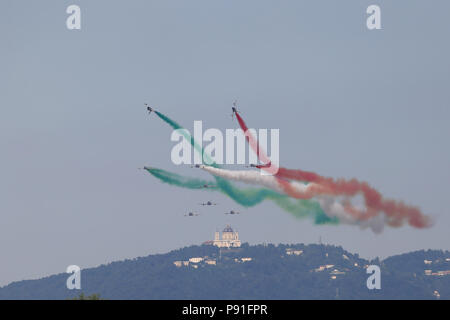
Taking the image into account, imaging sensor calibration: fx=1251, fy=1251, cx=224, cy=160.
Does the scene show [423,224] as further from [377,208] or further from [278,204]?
[278,204]
